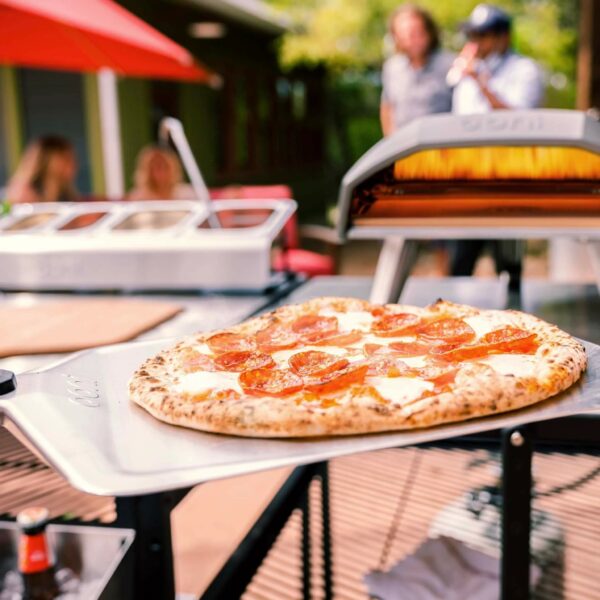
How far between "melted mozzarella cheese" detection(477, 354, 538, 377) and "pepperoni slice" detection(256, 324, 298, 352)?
37 centimetres

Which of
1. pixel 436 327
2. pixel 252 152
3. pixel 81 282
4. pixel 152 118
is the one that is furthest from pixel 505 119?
pixel 252 152

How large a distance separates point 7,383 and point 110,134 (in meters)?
8.53

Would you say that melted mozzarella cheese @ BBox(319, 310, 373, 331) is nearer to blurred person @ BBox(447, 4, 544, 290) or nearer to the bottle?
the bottle

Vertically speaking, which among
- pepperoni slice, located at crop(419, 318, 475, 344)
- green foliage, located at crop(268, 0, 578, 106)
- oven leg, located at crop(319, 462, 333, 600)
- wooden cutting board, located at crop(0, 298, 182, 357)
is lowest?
oven leg, located at crop(319, 462, 333, 600)

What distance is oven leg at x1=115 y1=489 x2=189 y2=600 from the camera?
126 cm

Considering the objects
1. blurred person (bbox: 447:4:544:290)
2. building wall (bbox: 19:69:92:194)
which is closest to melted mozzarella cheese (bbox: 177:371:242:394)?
blurred person (bbox: 447:4:544:290)

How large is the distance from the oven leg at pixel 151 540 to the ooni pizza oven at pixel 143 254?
4.09 feet

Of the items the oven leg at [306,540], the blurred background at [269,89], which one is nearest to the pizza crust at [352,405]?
the oven leg at [306,540]

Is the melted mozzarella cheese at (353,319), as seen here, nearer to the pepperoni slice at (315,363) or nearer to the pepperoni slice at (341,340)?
the pepperoni slice at (341,340)

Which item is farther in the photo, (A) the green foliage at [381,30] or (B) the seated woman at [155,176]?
(A) the green foliage at [381,30]

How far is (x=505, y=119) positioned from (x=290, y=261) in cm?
422

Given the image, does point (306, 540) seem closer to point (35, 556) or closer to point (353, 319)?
point (353, 319)

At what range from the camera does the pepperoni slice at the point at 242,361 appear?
1423mm

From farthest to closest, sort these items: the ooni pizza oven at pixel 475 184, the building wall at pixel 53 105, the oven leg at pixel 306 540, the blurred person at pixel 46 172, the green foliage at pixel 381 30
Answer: the green foliage at pixel 381 30 < the building wall at pixel 53 105 < the blurred person at pixel 46 172 < the oven leg at pixel 306 540 < the ooni pizza oven at pixel 475 184
